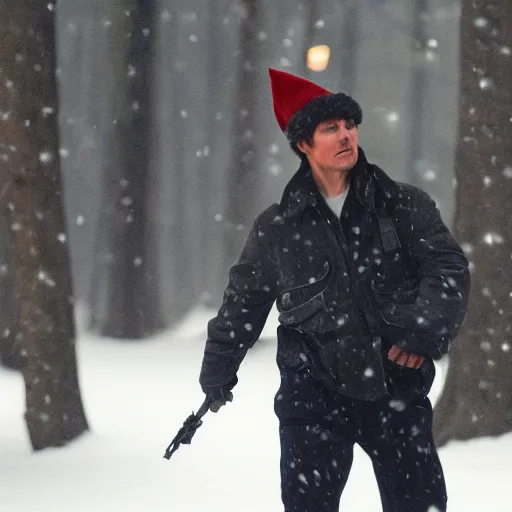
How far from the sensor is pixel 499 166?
7039mm

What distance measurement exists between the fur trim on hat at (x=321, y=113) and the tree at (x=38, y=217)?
11.4 feet

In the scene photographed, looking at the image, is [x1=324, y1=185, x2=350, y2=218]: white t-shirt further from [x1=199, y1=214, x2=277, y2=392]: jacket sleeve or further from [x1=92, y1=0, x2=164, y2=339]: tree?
[x1=92, y1=0, x2=164, y2=339]: tree

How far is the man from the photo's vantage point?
3.76m

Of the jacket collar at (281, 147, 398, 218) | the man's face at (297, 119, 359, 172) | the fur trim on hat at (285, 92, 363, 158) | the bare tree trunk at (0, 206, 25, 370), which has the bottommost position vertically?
the bare tree trunk at (0, 206, 25, 370)

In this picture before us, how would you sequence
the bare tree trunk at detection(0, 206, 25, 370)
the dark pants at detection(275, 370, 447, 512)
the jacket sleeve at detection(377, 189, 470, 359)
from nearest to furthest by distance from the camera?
the jacket sleeve at detection(377, 189, 470, 359) < the dark pants at detection(275, 370, 447, 512) < the bare tree trunk at detection(0, 206, 25, 370)

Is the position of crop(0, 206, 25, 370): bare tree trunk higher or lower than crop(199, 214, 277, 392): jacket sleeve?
lower

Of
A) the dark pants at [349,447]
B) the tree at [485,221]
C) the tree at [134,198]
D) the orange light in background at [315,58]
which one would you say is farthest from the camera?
the orange light in background at [315,58]

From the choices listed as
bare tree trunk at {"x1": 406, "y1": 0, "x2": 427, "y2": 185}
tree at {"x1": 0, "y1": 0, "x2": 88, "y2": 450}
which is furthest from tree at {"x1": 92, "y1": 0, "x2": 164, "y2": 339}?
bare tree trunk at {"x1": 406, "y1": 0, "x2": 427, "y2": 185}

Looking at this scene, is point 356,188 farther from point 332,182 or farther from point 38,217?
point 38,217

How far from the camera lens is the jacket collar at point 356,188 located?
3.87 m

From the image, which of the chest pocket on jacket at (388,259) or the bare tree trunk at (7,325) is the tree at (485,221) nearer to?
the chest pocket on jacket at (388,259)

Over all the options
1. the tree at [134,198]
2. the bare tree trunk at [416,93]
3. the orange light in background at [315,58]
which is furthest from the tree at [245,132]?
A: the bare tree trunk at [416,93]

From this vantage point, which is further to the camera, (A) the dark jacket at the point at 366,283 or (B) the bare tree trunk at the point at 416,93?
(B) the bare tree trunk at the point at 416,93

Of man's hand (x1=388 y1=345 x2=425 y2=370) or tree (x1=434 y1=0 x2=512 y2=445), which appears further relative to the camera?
tree (x1=434 y1=0 x2=512 y2=445)
